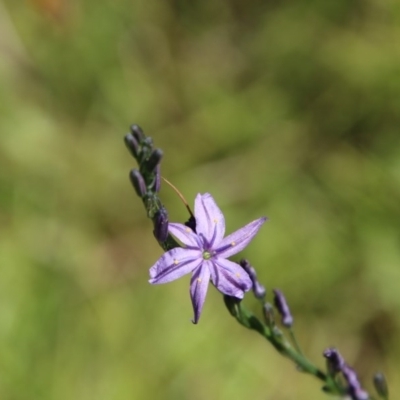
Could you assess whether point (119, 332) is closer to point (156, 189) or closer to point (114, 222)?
point (114, 222)

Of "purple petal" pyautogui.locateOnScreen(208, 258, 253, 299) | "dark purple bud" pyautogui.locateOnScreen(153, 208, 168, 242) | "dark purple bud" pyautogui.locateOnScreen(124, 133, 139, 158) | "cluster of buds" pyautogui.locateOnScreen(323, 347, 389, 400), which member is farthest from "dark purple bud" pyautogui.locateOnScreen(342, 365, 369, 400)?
"dark purple bud" pyautogui.locateOnScreen(124, 133, 139, 158)

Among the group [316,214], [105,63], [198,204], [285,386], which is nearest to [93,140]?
[105,63]

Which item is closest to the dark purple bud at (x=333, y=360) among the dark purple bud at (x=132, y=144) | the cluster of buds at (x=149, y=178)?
the cluster of buds at (x=149, y=178)

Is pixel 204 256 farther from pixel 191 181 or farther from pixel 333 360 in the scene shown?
pixel 191 181

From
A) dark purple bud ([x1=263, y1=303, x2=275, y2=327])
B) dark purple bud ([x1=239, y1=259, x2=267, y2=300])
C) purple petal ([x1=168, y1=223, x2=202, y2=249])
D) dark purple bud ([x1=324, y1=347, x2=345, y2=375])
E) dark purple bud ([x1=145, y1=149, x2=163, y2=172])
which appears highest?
dark purple bud ([x1=145, y1=149, x2=163, y2=172])

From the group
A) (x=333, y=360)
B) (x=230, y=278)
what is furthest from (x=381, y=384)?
(x=230, y=278)

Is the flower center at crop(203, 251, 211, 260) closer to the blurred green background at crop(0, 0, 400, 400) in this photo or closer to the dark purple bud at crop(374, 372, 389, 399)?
the dark purple bud at crop(374, 372, 389, 399)

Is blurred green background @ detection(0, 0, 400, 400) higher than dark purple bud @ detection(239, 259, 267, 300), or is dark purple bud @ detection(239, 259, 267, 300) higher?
blurred green background @ detection(0, 0, 400, 400)

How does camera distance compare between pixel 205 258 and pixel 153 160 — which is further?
pixel 205 258
